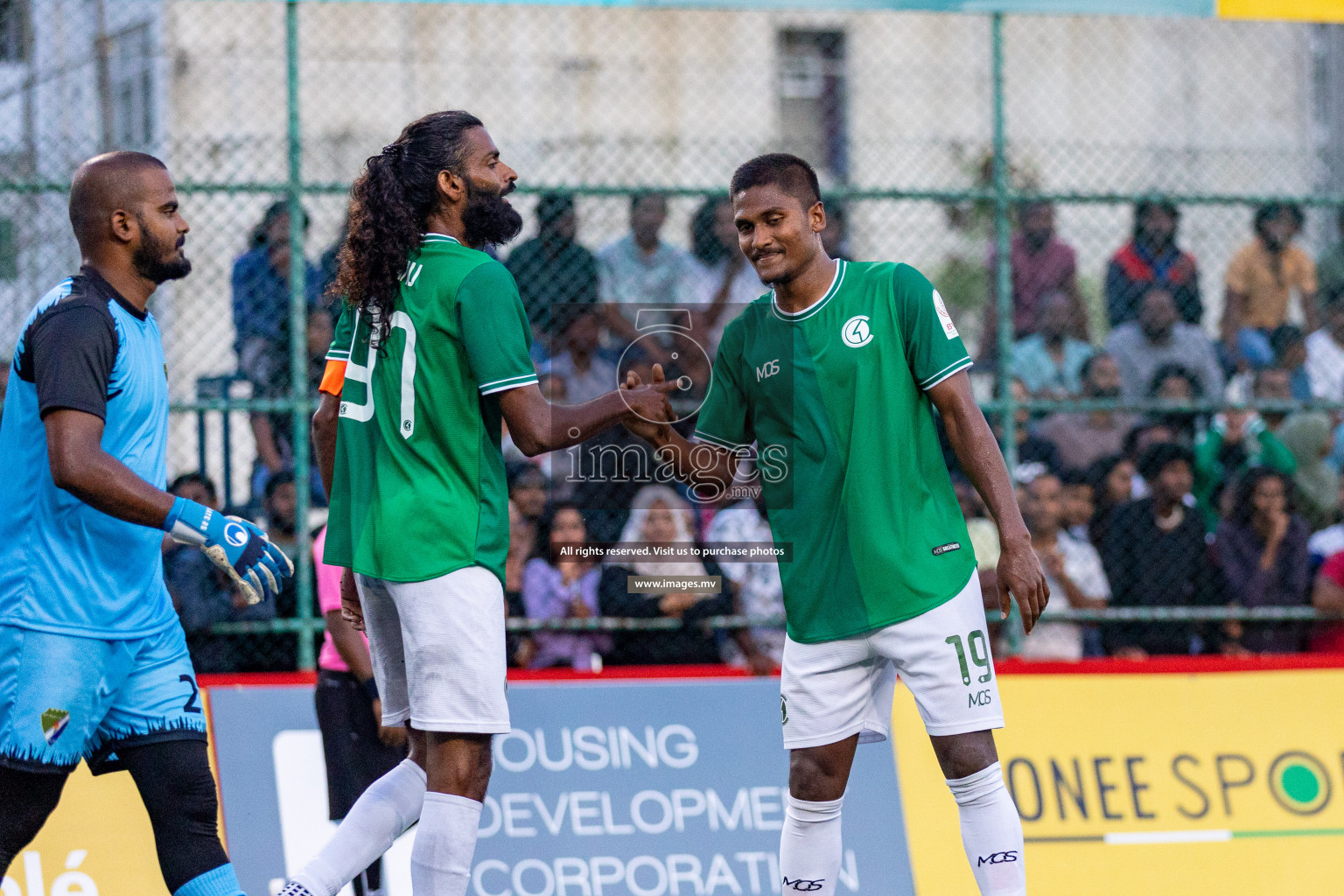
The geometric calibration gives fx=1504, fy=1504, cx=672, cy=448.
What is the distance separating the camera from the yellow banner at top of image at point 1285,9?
7.00m

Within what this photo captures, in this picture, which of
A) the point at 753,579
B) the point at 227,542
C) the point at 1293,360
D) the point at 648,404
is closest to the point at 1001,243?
the point at 1293,360

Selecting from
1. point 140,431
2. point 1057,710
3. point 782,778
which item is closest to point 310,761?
point 782,778

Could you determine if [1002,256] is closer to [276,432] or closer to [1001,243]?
[1001,243]

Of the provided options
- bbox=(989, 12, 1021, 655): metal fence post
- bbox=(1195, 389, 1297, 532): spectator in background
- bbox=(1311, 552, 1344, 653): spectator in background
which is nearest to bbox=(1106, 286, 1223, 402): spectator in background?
bbox=(1195, 389, 1297, 532): spectator in background

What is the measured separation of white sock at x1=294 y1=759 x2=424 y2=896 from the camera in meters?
3.83

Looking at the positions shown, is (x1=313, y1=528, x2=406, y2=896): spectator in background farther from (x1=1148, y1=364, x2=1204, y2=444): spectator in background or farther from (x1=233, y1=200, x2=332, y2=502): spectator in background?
(x1=1148, y1=364, x2=1204, y2=444): spectator in background

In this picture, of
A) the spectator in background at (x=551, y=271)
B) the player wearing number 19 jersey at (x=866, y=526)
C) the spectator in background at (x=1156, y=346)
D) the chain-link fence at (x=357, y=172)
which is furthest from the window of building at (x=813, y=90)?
the player wearing number 19 jersey at (x=866, y=526)

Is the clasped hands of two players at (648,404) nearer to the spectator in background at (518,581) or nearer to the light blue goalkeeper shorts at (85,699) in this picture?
the light blue goalkeeper shorts at (85,699)

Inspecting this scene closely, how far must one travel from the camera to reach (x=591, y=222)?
767cm

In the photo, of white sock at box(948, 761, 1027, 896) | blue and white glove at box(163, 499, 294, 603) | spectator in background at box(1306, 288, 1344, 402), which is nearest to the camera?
blue and white glove at box(163, 499, 294, 603)

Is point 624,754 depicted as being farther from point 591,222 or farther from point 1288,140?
point 1288,140

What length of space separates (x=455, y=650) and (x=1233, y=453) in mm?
5617

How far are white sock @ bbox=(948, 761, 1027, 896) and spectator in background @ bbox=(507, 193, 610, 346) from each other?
388 cm

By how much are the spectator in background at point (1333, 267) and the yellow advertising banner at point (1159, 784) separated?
307cm
